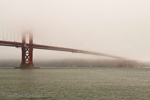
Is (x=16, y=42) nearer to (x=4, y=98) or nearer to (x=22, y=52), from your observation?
(x=22, y=52)

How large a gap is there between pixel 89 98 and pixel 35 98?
10.2 ft

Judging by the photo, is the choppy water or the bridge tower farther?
the bridge tower

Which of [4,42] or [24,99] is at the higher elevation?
[4,42]

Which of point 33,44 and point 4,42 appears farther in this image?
point 33,44

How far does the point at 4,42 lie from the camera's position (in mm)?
48938

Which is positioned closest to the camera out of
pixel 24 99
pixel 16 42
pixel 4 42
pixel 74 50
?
pixel 24 99

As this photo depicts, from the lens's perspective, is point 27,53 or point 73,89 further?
point 27,53

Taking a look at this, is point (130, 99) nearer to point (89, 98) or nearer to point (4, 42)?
point (89, 98)

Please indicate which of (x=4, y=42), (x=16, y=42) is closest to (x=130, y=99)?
(x=4, y=42)

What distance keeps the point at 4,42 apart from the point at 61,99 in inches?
1568

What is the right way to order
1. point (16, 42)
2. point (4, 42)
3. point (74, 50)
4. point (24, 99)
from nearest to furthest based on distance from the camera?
1. point (24, 99)
2. point (4, 42)
3. point (16, 42)
4. point (74, 50)

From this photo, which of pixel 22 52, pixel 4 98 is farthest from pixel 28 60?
pixel 4 98

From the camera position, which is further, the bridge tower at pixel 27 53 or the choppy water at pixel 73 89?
the bridge tower at pixel 27 53

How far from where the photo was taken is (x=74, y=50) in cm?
5834
